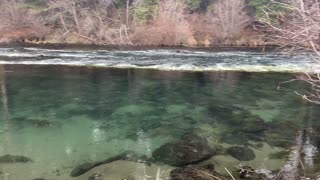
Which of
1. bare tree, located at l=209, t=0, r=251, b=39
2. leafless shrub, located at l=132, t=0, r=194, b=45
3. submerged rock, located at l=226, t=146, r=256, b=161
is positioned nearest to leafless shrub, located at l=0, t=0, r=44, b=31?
leafless shrub, located at l=132, t=0, r=194, b=45

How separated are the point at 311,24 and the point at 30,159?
1004cm

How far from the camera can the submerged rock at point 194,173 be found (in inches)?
387

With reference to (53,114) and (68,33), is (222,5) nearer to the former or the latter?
(68,33)

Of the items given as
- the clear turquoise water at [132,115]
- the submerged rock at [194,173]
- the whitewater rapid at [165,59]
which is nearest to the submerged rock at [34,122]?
the clear turquoise water at [132,115]

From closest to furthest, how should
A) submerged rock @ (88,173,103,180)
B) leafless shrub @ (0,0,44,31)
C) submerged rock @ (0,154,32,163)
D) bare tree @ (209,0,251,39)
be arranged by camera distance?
submerged rock @ (88,173,103,180)
submerged rock @ (0,154,32,163)
bare tree @ (209,0,251,39)
leafless shrub @ (0,0,44,31)

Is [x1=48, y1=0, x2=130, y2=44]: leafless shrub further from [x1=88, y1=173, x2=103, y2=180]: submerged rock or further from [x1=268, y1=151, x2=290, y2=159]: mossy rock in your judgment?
[x1=88, y1=173, x2=103, y2=180]: submerged rock

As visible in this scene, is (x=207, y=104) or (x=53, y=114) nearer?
(x=53, y=114)

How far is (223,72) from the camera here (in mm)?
26891

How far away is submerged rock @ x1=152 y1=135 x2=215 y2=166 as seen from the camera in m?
11.6

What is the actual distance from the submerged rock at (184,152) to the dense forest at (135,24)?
2918 centimetres

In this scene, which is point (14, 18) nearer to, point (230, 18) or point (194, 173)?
point (230, 18)

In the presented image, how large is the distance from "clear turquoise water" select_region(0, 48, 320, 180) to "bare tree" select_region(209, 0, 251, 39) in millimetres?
17841

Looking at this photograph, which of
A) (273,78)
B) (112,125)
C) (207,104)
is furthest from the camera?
(273,78)

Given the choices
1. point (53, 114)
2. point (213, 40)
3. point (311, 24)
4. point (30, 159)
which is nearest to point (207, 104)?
point (53, 114)
